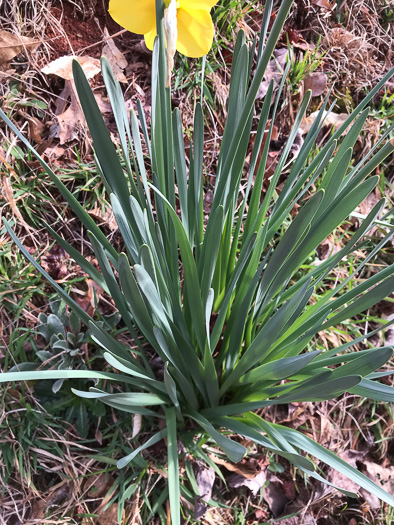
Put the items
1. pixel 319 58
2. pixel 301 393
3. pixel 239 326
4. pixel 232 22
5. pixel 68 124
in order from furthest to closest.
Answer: pixel 319 58 → pixel 232 22 → pixel 68 124 → pixel 239 326 → pixel 301 393

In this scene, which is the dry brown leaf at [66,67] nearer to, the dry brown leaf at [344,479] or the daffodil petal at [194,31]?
the daffodil petal at [194,31]

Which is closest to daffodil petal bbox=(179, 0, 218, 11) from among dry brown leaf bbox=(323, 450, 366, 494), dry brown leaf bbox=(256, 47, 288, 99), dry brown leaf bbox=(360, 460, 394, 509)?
dry brown leaf bbox=(256, 47, 288, 99)

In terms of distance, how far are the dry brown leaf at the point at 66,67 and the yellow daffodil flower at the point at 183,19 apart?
741mm

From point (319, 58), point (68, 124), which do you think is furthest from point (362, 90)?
point (68, 124)

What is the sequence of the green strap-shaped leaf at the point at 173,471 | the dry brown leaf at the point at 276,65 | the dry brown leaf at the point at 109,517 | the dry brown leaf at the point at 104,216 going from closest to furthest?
the green strap-shaped leaf at the point at 173,471 < the dry brown leaf at the point at 109,517 < the dry brown leaf at the point at 104,216 < the dry brown leaf at the point at 276,65

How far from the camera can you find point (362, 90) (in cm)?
184

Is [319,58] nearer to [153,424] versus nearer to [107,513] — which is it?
→ [153,424]

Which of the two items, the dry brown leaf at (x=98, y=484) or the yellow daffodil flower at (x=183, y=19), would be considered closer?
the yellow daffodil flower at (x=183, y=19)

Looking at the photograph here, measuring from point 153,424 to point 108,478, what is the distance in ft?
0.59

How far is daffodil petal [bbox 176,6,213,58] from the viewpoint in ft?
2.40

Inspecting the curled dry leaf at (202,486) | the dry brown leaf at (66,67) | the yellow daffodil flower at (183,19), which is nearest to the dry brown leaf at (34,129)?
the dry brown leaf at (66,67)

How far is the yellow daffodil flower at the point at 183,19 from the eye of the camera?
2.35 feet

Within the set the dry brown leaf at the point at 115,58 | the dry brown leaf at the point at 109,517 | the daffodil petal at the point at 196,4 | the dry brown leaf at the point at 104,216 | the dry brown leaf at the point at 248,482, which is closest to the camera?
the daffodil petal at the point at 196,4

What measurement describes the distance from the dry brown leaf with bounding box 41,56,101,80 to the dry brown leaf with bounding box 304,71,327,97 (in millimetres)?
802
